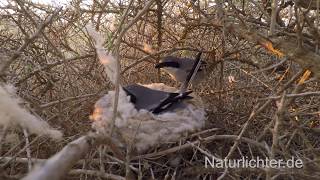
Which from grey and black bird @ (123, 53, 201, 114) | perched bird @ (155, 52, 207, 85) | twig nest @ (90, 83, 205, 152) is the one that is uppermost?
perched bird @ (155, 52, 207, 85)

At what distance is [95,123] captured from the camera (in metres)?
1.64

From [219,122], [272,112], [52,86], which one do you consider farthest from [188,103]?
[52,86]

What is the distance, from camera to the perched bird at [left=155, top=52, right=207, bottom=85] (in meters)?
2.16

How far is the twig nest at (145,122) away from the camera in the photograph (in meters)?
1.69

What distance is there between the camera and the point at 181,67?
87.7 inches

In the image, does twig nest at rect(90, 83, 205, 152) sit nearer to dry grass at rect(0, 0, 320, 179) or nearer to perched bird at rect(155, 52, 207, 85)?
dry grass at rect(0, 0, 320, 179)

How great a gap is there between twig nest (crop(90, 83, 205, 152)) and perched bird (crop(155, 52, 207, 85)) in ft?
0.79

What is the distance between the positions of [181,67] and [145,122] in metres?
0.49

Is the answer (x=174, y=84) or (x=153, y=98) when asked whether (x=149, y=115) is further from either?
(x=174, y=84)

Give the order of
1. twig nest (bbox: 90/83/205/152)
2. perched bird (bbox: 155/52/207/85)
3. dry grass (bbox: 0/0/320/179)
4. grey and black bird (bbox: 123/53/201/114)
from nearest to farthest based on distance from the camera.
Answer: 1. dry grass (bbox: 0/0/320/179)
2. twig nest (bbox: 90/83/205/152)
3. grey and black bird (bbox: 123/53/201/114)
4. perched bird (bbox: 155/52/207/85)

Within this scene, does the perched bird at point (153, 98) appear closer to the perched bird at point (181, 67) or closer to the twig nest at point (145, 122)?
the twig nest at point (145, 122)

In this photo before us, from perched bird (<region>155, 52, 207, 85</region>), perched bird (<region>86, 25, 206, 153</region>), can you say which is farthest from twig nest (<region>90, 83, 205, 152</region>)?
perched bird (<region>155, 52, 207, 85</region>)

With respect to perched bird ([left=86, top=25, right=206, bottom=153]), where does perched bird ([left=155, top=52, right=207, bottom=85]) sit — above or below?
above

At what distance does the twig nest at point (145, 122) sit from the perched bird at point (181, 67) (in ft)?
0.79
